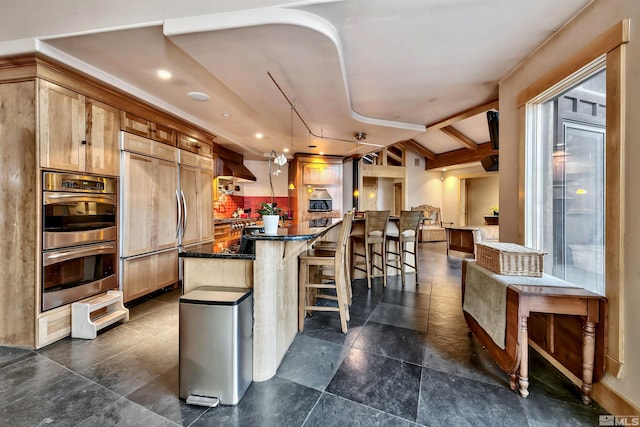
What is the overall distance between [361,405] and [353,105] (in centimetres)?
340

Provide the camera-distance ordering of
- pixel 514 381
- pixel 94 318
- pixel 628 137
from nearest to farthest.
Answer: pixel 628 137, pixel 514 381, pixel 94 318

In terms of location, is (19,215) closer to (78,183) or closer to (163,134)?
(78,183)

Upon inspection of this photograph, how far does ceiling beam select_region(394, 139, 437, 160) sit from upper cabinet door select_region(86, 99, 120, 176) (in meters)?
7.75

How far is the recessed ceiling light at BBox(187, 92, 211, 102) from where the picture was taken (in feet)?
10.2

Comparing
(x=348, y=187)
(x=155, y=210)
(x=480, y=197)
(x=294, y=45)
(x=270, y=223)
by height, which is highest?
(x=294, y=45)

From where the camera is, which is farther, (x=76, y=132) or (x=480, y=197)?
(x=480, y=197)

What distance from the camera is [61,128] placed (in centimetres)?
235

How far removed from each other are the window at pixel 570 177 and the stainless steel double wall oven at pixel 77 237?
4.20 metres

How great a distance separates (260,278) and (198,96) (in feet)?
8.48

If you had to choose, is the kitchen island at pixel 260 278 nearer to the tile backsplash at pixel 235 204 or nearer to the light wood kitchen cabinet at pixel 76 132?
the light wood kitchen cabinet at pixel 76 132

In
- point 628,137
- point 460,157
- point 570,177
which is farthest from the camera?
point 460,157

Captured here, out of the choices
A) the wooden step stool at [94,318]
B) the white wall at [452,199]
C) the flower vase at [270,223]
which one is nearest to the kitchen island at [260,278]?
the flower vase at [270,223]

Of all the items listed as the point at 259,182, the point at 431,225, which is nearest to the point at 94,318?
the point at 259,182

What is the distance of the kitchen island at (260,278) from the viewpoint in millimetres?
1766
